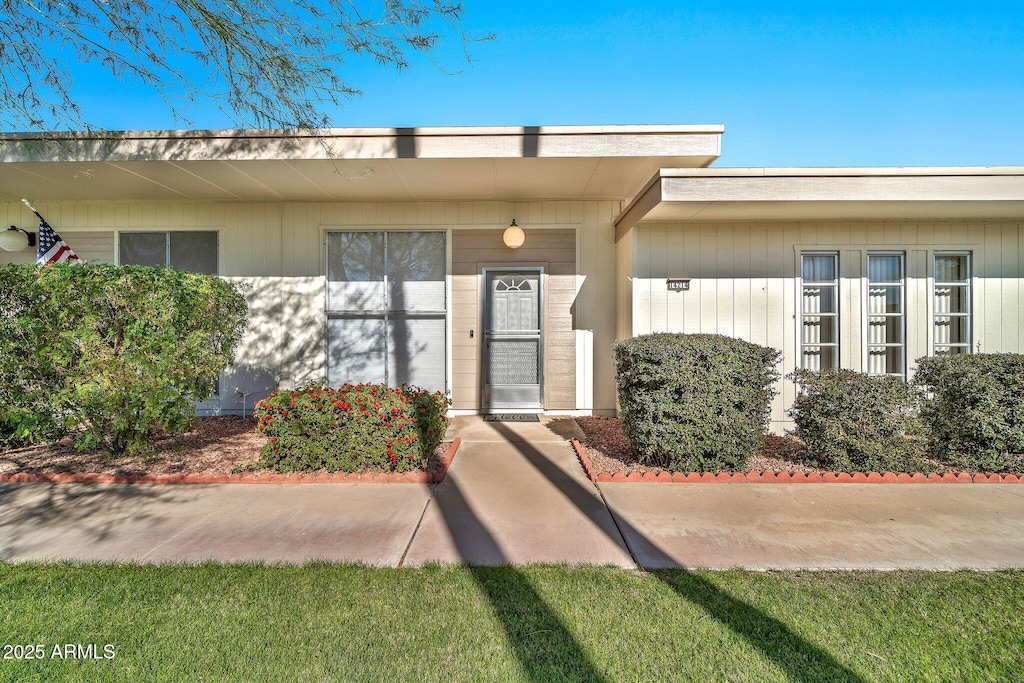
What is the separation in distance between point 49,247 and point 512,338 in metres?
6.04

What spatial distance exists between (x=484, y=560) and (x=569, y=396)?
12.8ft

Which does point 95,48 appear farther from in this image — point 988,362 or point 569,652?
point 988,362

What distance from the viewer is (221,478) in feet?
12.6

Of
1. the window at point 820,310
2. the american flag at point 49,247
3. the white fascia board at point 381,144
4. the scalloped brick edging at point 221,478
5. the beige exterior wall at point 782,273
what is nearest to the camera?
the scalloped brick edging at point 221,478

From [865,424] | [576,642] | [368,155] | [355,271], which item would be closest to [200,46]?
[368,155]

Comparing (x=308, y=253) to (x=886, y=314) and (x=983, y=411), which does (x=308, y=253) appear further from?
(x=983, y=411)

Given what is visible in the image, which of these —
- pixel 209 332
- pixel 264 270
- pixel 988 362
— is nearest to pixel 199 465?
pixel 209 332

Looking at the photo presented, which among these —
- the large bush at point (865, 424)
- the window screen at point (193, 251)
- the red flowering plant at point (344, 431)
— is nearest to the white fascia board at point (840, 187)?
the large bush at point (865, 424)

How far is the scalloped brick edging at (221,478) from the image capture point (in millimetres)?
3762

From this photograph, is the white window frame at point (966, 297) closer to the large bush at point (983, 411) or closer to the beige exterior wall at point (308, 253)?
the large bush at point (983, 411)

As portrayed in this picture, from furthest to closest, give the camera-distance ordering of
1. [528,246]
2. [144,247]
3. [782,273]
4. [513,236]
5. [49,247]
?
[144,247], [528,246], [513,236], [49,247], [782,273]

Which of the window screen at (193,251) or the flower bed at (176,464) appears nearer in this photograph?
the flower bed at (176,464)

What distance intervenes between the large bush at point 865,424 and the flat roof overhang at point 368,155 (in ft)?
8.36

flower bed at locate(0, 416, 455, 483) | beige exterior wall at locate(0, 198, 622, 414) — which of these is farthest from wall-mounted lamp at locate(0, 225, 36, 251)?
flower bed at locate(0, 416, 455, 483)
